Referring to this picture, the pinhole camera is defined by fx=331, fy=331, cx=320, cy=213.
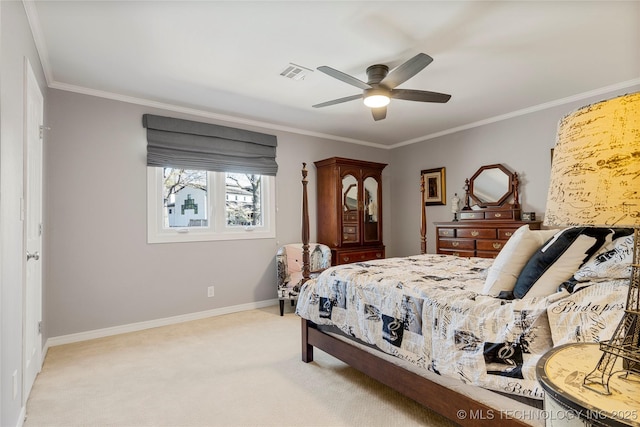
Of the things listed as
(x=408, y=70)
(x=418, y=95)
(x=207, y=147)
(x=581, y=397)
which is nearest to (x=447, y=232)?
(x=418, y=95)

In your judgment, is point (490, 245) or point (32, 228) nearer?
point (32, 228)

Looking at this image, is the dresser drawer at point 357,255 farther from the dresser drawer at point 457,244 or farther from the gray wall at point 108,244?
the gray wall at point 108,244

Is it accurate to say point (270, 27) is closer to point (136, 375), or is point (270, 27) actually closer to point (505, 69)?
point (505, 69)

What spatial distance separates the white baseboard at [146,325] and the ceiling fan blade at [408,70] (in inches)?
120

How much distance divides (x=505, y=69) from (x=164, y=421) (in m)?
3.62

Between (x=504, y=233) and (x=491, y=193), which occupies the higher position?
(x=491, y=193)

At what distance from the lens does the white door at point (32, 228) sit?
199cm

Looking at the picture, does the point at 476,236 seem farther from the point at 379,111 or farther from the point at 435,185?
the point at 379,111

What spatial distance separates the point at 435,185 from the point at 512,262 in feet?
11.5

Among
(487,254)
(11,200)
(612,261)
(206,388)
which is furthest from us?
(487,254)

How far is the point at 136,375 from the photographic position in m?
2.42

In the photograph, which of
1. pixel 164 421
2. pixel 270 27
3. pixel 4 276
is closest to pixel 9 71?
pixel 4 276

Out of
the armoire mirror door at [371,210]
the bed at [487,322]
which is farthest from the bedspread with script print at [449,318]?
the armoire mirror door at [371,210]

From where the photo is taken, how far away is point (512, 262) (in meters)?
1.69
